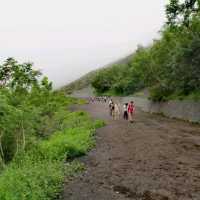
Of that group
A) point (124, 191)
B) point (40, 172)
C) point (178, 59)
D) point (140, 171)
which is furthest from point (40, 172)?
point (178, 59)

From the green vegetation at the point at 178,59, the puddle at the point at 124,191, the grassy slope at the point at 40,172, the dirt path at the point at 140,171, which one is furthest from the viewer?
the green vegetation at the point at 178,59

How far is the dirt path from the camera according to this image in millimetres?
12375

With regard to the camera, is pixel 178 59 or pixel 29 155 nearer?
pixel 29 155

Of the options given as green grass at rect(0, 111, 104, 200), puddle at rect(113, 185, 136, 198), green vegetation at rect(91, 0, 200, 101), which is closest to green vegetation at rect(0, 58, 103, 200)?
green grass at rect(0, 111, 104, 200)

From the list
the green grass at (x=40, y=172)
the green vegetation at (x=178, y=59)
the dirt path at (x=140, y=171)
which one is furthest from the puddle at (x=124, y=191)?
the green vegetation at (x=178, y=59)

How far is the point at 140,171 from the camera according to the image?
15.5 meters

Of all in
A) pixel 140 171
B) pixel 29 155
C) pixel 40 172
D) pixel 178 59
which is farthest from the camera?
pixel 178 59

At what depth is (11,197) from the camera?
968 centimetres

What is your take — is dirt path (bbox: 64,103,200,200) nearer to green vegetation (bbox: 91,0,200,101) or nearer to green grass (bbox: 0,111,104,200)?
green grass (bbox: 0,111,104,200)

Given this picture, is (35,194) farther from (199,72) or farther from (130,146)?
(199,72)

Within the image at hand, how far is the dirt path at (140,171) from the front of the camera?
12375mm

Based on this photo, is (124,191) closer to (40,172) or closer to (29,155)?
(40,172)

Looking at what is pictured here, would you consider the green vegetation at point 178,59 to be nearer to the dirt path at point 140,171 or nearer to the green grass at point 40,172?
the dirt path at point 140,171

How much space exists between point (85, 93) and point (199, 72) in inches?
5171
